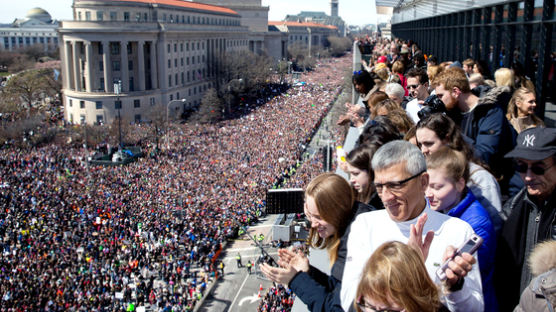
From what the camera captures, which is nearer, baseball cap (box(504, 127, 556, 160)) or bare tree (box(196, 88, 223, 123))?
baseball cap (box(504, 127, 556, 160))

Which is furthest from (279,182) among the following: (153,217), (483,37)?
(483,37)

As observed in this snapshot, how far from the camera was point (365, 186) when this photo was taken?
13.8ft

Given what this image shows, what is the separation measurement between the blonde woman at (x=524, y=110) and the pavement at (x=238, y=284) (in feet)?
A: 41.8

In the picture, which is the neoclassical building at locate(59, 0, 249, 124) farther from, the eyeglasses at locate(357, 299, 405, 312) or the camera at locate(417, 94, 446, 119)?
the eyeglasses at locate(357, 299, 405, 312)

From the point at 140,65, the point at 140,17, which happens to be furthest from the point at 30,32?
the point at 140,65

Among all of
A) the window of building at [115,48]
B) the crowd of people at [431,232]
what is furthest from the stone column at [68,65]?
the crowd of people at [431,232]

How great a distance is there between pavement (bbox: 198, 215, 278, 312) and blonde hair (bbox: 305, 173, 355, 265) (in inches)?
550

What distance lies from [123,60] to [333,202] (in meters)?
53.9

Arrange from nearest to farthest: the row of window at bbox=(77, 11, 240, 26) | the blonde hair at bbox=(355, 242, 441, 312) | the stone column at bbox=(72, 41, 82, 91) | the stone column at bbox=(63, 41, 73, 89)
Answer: the blonde hair at bbox=(355, 242, 441, 312), the stone column at bbox=(72, 41, 82, 91), the stone column at bbox=(63, 41, 73, 89), the row of window at bbox=(77, 11, 240, 26)

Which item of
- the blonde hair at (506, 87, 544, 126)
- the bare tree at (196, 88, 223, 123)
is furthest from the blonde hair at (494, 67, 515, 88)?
the bare tree at (196, 88, 223, 123)

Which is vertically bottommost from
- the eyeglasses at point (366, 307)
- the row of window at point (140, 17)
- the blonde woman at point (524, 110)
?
the eyeglasses at point (366, 307)

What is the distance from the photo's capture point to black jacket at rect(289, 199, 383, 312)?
3105mm

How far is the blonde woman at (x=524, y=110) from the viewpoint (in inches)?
218

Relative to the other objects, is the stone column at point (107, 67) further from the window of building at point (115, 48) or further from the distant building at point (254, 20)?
the distant building at point (254, 20)
